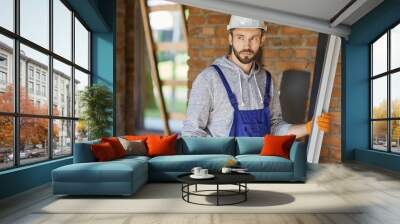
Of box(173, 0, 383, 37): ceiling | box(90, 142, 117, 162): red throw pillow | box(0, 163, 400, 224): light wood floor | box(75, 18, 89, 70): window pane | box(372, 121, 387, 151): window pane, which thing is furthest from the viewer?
box(372, 121, 387, 151): window pane

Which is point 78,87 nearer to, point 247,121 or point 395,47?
point 247,121

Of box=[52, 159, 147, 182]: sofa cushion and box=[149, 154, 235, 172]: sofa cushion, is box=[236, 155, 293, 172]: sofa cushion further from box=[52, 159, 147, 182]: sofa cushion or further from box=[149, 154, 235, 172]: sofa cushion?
box=[52, 159, 147, 182]: sofa cushion

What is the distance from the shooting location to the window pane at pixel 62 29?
6.42m

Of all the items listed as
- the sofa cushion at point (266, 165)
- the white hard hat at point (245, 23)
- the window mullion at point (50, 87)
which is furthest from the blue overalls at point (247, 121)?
the window mullion at point (50, 87)

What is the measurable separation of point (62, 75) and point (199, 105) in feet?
7.98

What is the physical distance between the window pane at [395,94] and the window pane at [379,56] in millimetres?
461

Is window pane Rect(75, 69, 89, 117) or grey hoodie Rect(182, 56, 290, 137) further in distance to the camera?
grey hoodie Rect(182, 56, 290, 137)

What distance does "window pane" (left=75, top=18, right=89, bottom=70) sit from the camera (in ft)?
24.7

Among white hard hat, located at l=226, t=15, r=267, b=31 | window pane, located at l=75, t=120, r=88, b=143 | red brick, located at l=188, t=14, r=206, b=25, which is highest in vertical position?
red brick, located at l=188, t=14, r=206, b=25

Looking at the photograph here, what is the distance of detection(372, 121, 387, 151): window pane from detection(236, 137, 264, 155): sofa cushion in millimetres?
2903

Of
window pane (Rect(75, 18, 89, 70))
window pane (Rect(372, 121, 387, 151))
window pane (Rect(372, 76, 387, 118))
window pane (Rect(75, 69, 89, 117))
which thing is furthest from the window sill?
window pane (Rect(372, 76, 387, 118))

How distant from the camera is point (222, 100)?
7.55 m

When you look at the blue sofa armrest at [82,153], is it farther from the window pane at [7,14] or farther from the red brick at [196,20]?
the red brick at [196,20]

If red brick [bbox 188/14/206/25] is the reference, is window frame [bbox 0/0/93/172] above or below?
below
